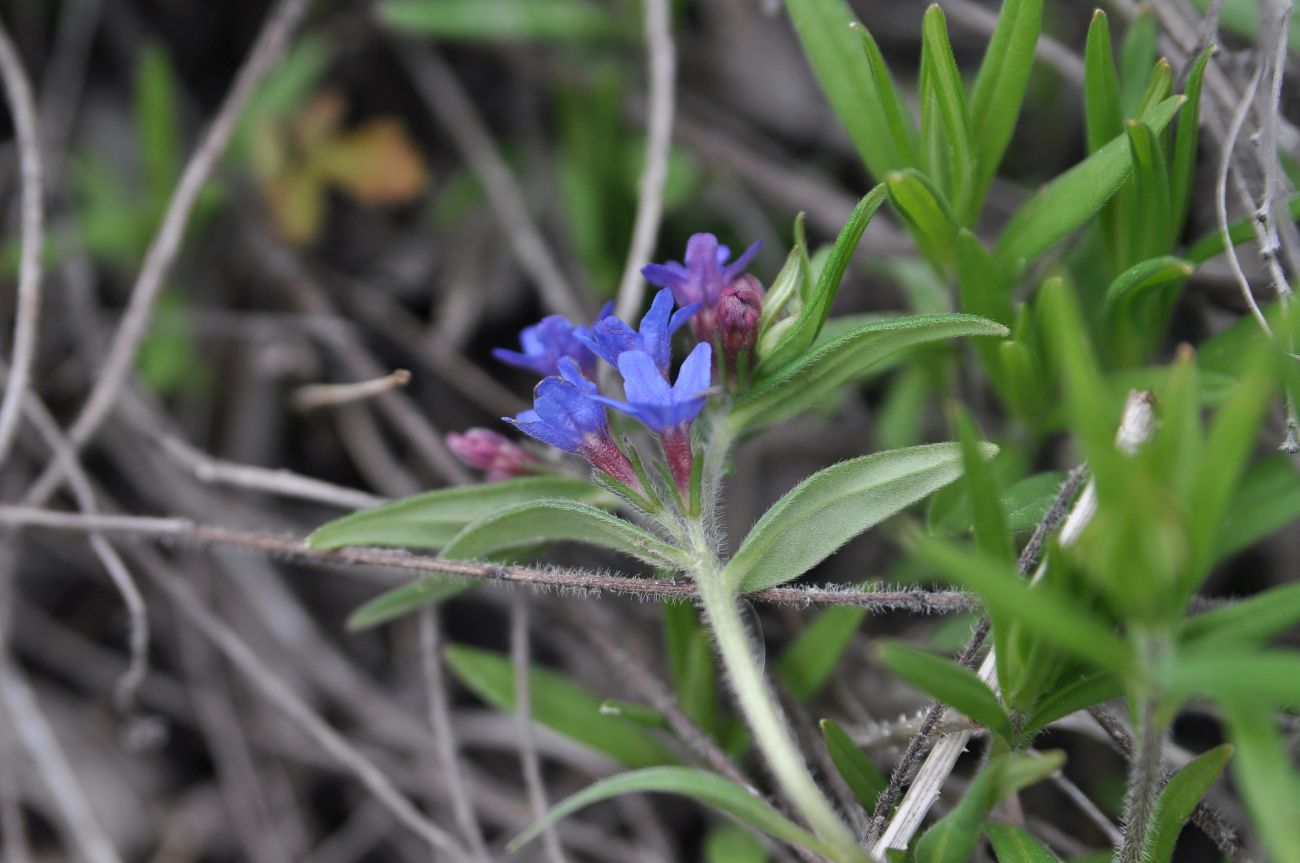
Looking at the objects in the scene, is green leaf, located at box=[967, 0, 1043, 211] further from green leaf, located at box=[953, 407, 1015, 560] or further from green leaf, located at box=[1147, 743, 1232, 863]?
green leaf, located at box=[1147, 743, 1232, 863]

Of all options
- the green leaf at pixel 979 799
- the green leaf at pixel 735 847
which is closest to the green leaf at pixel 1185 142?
the green leaf at pixel 979 799

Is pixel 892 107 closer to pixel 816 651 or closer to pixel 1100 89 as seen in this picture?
pixel 1100 89

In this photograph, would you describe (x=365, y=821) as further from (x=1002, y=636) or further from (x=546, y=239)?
(x=1002, y=636)

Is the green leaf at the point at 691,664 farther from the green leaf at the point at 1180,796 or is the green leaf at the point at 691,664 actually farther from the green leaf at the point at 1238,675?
the green leaf at the point at 1238,675

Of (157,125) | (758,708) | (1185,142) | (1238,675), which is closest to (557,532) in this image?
(758,708)

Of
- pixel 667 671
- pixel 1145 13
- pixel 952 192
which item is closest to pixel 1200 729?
pixel 667 671

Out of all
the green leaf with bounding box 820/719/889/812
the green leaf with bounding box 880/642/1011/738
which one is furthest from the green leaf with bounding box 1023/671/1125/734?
the green leaf with bounding box 820/719/889/812
